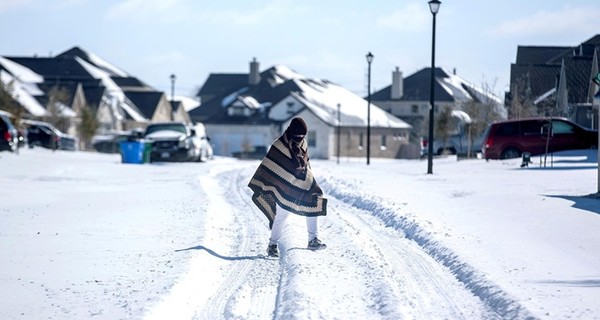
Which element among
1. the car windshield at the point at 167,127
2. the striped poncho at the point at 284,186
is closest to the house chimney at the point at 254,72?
the car windshield at the point at 167,127

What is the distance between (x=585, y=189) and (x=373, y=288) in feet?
36.2

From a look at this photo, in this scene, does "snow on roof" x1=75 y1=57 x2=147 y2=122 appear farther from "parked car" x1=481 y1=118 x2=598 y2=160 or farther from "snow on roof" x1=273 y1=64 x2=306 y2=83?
"parked car" x1=481 y1=118 x2=598 y2=160

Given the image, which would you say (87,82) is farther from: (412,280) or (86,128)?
(412,280)

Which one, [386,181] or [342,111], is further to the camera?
[342,111]

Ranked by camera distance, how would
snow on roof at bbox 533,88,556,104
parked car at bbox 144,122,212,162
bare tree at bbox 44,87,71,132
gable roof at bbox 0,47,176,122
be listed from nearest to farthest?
parked car at bbox 144,122,212,162
snow on roof at bbox 533,88,556,104
bare tree at bbox 44,87,71,132
gable roof at bbox 0,47,176,122

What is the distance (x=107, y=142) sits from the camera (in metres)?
68.1

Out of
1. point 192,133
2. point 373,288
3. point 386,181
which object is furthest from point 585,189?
point 192,133

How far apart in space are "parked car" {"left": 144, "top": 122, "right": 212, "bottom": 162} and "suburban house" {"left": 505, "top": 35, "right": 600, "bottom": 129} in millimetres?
14033

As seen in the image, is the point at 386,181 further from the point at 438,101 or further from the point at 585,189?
the point at 438,101

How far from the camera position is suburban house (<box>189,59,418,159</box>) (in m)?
81.5

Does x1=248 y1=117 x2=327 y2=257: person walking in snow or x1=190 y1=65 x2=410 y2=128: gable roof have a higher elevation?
x1=190 y1=65 x2=410 y2=128: gable roof

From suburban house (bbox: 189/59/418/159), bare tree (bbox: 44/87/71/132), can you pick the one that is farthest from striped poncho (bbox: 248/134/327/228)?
suburban house (bbox: 189/59/418/159)

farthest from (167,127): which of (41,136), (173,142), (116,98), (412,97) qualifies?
(412,97)

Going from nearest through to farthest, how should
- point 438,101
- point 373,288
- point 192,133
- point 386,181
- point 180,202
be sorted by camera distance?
point 373,288 → point 180,202 → point 386,181 → point 192,133 → point 438,101
